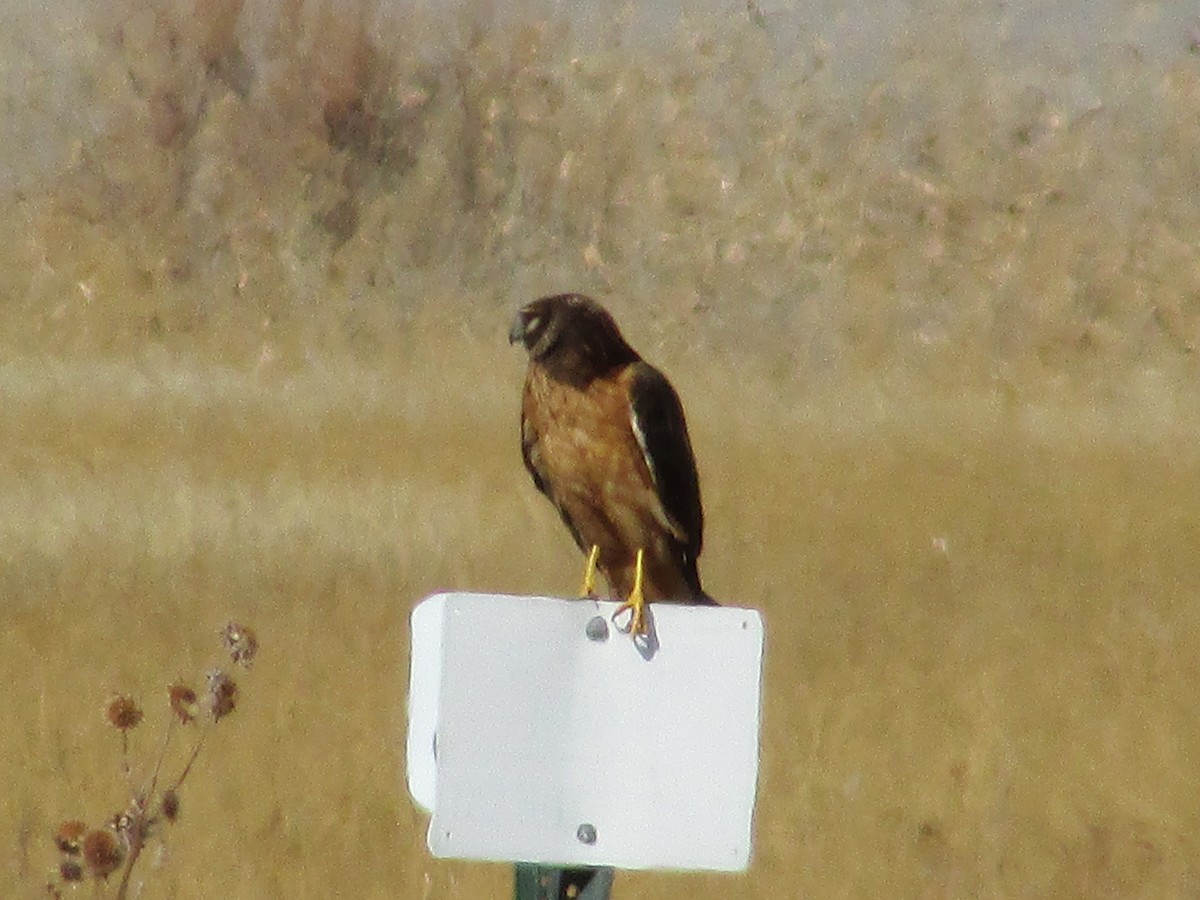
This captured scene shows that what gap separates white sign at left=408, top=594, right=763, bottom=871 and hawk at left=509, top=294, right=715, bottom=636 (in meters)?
1.90

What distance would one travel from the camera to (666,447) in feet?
15.6

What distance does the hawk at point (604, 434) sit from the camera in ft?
15.6

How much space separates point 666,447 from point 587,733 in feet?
6.77

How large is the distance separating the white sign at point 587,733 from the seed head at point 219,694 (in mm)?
1533

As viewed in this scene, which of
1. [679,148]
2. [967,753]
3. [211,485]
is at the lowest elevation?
[967,753]

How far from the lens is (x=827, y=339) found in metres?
10.9

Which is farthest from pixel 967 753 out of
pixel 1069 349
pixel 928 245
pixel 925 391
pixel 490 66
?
pixel 490 66

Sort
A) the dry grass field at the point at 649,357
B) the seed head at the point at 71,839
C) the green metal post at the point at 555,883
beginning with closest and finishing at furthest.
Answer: the green metal post at the point at 555,883, the seed head at the point at 71,839, the dry grass field at the point at 649,357

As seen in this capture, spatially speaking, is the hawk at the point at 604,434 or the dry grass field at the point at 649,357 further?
the dry grass field at the point at 649,357

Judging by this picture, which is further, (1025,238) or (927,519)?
(1025,238)

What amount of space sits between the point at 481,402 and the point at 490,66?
203 inches

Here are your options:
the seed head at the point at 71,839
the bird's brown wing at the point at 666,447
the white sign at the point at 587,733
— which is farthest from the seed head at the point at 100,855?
the white sign at the point at 587,733

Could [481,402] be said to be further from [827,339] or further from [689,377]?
[827,339]

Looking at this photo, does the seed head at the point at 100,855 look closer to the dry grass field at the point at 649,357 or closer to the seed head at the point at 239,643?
the seed head at the point at 239,643
